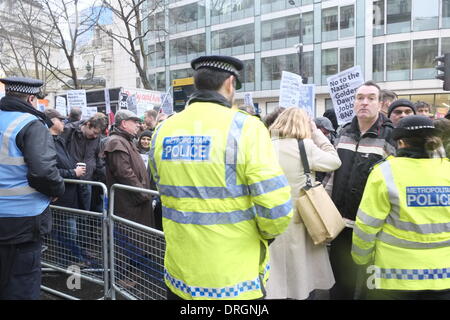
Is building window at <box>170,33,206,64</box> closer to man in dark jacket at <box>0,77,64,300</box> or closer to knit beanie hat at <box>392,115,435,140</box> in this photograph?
man in dark jacket at <box>0,77,64,300</box>

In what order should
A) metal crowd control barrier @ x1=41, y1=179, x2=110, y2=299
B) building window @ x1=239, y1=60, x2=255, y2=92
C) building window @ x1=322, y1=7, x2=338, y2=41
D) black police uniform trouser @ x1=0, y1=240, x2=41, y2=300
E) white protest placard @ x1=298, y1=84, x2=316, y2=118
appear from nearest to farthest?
Answer: black police uniform trouser @ x1=0, y1=240, x2=41, y2=300 < metal crowd control barrier @ x1=41, y1=179, x2=110, y2=299 < white protest placard @ x1=298, y1=84, x2=316, y2=118 < building window @ x1=322, y1=7, x2=338, y2=41 < building window @ x1=239, y1=60, x2=255, y2=92

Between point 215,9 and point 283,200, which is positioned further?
point 215,9

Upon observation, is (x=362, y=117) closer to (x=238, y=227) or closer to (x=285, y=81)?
(x=238, y=227)

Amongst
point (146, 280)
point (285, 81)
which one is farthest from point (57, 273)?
point (285, 81)

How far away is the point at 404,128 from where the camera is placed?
8.20 feet

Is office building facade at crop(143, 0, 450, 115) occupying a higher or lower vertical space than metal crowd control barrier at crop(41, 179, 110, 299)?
higher

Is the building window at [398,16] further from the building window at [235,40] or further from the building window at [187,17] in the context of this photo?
the building window at [187,17]

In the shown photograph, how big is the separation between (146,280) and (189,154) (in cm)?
187

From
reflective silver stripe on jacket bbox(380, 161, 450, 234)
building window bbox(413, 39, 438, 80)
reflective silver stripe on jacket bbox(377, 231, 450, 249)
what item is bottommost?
reflective silver stripe on jacket bbox(377, 231, 450, 249)

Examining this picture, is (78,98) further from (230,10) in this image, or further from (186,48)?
(186,48)

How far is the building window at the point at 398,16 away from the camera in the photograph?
28328 mm

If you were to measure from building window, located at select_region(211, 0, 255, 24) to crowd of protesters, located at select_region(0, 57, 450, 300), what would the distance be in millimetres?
33833

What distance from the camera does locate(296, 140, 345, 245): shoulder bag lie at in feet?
10.4

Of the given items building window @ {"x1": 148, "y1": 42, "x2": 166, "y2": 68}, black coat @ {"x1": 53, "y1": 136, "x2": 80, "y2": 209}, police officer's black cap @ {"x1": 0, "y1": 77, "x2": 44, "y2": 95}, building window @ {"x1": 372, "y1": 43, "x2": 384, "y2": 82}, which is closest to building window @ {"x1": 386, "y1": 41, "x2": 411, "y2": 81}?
building window @ {"x1": 372, "y1": 43, "x2": 384, "y2": 82}
